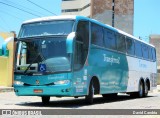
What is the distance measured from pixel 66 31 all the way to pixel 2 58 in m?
17.9

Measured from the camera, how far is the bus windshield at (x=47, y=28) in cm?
1559

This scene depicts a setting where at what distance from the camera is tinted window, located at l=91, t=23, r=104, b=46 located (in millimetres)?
17172

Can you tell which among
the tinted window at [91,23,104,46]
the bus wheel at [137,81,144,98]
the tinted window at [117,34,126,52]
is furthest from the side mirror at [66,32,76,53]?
the bus wheel at [137,81,144,98]

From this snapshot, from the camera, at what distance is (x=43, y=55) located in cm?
1537

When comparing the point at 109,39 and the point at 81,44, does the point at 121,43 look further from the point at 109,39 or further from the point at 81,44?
the point at 81,44

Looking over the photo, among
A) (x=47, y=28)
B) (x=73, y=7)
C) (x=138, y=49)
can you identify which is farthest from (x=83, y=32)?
(x=73, y=7)

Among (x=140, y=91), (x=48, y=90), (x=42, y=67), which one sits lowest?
(x=140, y=91)

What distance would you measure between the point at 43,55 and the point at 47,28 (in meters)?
1.21

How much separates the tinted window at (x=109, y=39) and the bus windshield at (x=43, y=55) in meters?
3.95

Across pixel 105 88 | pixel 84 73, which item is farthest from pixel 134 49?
pixel 84 73

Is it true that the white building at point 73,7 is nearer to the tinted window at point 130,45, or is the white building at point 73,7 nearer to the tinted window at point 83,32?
the tinted window at point 130,45

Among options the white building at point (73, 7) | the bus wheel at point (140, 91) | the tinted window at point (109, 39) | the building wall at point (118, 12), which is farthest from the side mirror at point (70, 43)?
the white building at point (73, 7)

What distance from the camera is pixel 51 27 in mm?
15891

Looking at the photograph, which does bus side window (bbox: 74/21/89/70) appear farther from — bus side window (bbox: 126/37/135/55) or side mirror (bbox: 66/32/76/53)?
bus side window (bbox: 126/37/135/55)
